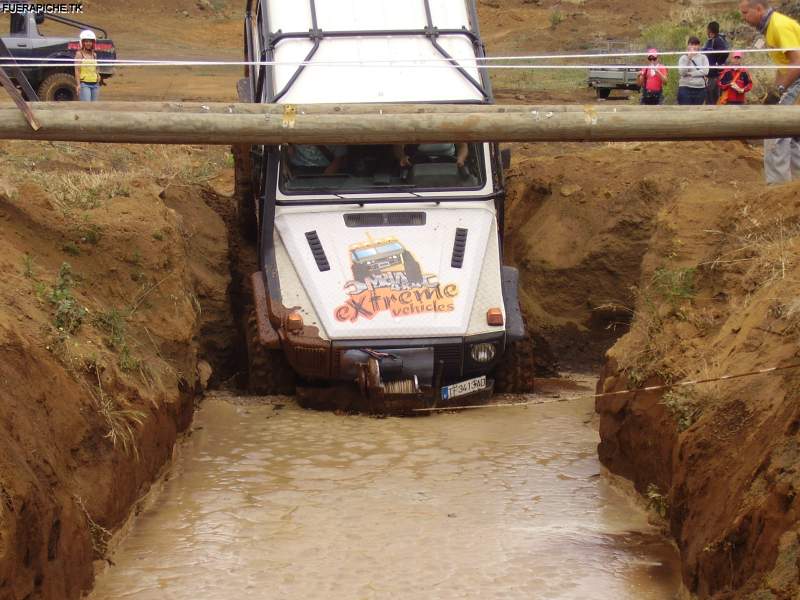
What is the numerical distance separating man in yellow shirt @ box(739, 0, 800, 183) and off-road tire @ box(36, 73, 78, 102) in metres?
11.8

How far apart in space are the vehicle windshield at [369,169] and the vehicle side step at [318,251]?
417mm

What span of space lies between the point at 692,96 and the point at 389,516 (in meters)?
A: 8.08

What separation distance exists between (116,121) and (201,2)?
26281mm

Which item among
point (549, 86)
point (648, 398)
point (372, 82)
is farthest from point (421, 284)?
point (549, 86)

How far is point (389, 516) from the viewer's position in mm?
7195

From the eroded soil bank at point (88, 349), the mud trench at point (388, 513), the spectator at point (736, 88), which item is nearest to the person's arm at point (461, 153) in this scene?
the mud trench at point (388, 513)

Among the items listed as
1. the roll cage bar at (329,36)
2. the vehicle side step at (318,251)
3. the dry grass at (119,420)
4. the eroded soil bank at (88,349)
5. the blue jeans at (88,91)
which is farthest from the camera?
the blue jeans at (88,91)

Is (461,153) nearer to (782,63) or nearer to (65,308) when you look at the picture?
(782,63)

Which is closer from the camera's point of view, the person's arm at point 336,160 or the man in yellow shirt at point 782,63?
the man in yellow shirt at point 782,63

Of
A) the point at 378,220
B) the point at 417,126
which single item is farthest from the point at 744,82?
the point at 417,126

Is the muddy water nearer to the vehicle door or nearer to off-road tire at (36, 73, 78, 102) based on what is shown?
off-road tire at (36, 73, 78, 102)

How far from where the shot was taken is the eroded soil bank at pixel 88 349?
5367 mm

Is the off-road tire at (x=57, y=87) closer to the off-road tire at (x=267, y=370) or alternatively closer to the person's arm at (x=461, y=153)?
the off-road tire at (x=267, y=370)

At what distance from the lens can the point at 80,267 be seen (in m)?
8.38
